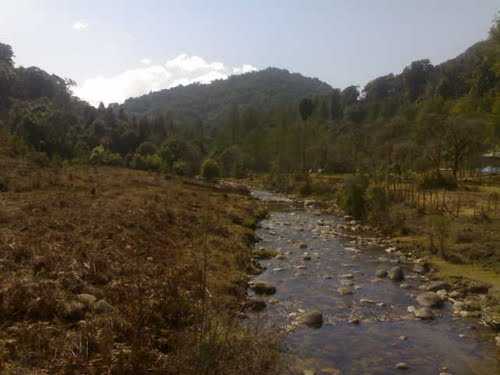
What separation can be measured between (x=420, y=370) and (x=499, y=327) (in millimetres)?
3289

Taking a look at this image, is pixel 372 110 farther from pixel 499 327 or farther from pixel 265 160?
pixel 499 327

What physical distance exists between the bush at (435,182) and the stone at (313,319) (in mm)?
27081

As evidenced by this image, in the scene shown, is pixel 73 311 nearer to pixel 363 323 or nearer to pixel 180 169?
pixel 363 323

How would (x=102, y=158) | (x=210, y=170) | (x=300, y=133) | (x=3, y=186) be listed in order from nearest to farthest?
1. (x=3, y=186)
2. (x=210, y=170)
3. (x=102, y=158)
4. (x=300, y=133)

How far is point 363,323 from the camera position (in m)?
11.9

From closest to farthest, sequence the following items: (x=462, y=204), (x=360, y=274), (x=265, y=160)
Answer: (x=360, y=274)
(x=462, y=204)
(x=265, y=160)

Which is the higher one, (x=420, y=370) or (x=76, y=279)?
(x=76, y=279)

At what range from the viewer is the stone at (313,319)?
11.6 meters

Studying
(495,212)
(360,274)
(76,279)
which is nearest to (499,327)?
(360,274)

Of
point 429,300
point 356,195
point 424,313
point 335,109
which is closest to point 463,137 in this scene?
point 356,195

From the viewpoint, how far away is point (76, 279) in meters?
10.5

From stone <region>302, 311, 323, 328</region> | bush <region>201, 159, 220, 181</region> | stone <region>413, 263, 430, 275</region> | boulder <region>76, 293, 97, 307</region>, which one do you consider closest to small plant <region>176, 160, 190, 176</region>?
bush <region>201, 159, 220, 181</region>

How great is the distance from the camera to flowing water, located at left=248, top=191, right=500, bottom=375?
9617mm

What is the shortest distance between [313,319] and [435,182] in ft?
94.5
